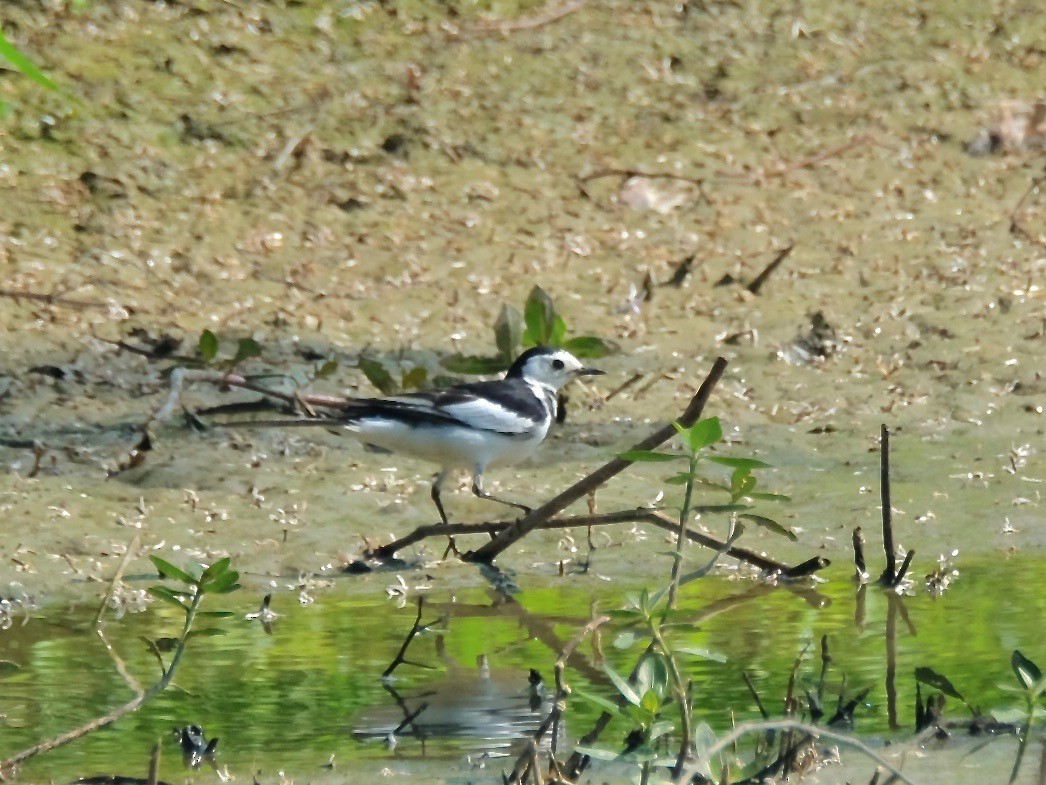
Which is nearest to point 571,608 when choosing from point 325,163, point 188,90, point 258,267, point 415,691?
point 415,691

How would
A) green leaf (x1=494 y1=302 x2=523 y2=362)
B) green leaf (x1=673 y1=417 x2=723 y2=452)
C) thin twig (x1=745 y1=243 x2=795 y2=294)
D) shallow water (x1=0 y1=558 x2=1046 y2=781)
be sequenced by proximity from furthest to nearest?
1. thin twig (x1=745 y1=243 x2=795 y2=294)
2. green leaf (x1=494 y1=302 x2=523 y2=362)
3. shallow water (x1=0 y1=558 x2=1046 y2=781)
4. green leaf (x1=673 y1=417 x2=723 y2=452)

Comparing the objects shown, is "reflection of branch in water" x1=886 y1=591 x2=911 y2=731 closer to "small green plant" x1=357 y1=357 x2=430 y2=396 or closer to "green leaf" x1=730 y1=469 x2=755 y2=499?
"green leaf" x1=730 y1=469 x2=755 y2=499

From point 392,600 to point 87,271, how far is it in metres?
3.60

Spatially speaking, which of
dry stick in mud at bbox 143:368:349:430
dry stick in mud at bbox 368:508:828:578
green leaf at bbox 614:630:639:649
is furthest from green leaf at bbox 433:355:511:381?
green leaf at bbox 614:630:639:649

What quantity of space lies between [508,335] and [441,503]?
43.4 inches

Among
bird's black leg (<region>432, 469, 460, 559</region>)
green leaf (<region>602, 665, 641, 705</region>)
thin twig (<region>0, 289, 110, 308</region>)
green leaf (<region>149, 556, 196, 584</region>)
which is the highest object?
thin twig (<region>0, 289, 110, 308</region>)

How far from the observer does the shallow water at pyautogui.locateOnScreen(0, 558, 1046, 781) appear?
4.59 meters

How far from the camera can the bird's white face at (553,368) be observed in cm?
802

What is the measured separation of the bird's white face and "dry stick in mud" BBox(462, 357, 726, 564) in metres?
1.51

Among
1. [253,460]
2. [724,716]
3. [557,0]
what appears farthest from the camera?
[557,0]

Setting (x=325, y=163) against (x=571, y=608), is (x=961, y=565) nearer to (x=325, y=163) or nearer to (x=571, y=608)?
(x=571, y=608)

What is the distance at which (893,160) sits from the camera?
11086 mm

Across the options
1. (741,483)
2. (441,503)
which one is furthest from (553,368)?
(741,483)

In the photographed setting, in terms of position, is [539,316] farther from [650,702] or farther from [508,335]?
[650,702]
